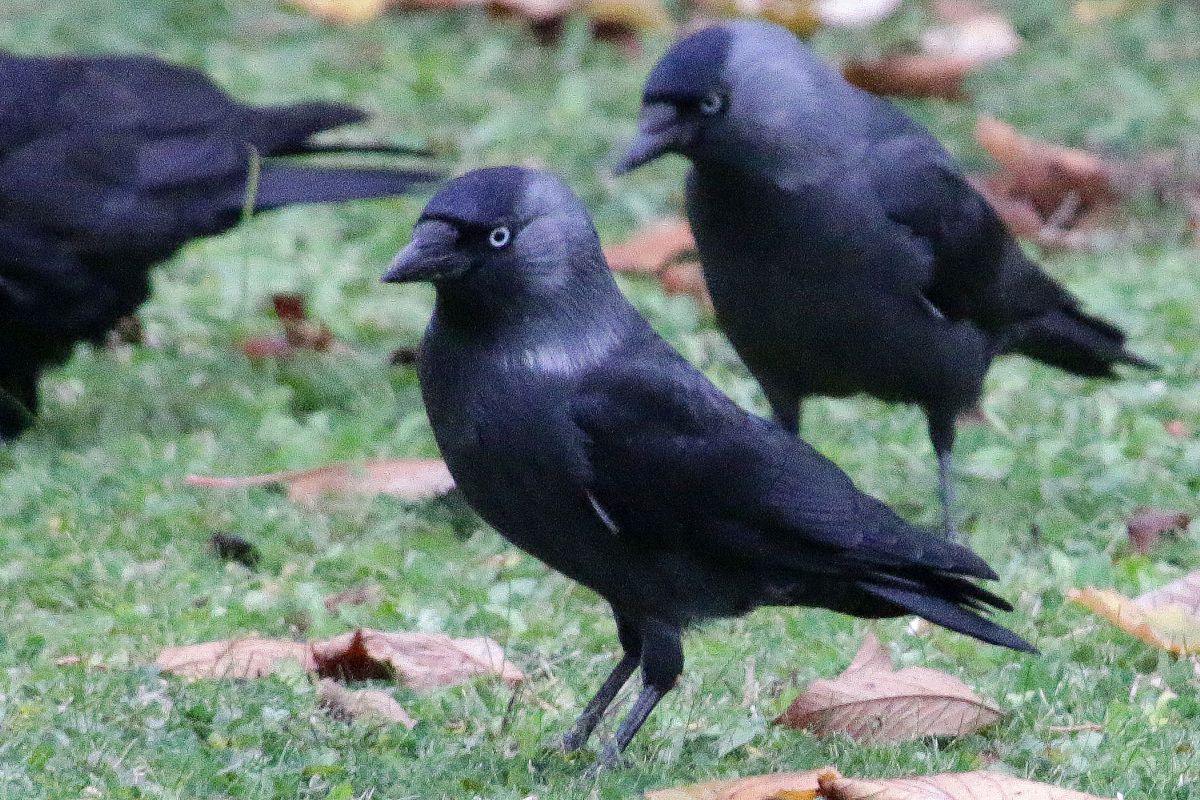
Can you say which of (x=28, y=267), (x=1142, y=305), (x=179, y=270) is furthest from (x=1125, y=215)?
(x=28, y=267)

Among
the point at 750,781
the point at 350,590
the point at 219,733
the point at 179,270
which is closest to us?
the point at 750,781

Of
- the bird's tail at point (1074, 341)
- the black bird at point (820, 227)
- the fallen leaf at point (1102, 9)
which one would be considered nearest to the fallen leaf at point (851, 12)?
the fallen leaf at point (1102, 9)

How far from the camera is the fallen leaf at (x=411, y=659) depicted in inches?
158

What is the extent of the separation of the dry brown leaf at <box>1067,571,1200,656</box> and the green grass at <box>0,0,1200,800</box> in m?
0.06

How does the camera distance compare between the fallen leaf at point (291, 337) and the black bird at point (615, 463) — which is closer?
the black bird at point (615, 463)

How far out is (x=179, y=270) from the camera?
7.18 meters

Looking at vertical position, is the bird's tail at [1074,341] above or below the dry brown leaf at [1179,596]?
above

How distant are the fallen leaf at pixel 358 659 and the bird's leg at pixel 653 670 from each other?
0.46m

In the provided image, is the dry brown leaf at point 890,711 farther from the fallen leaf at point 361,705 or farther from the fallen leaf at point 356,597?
the fallen leaf at point 356,597

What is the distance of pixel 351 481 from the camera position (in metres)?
5.27

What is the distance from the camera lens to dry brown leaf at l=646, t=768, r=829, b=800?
3271 millimetres

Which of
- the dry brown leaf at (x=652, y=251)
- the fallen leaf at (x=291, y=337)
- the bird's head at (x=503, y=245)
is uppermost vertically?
the bird's head at (x=503, y=245)

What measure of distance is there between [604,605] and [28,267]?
2.07 meters

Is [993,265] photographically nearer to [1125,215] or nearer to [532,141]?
[1125,215]
